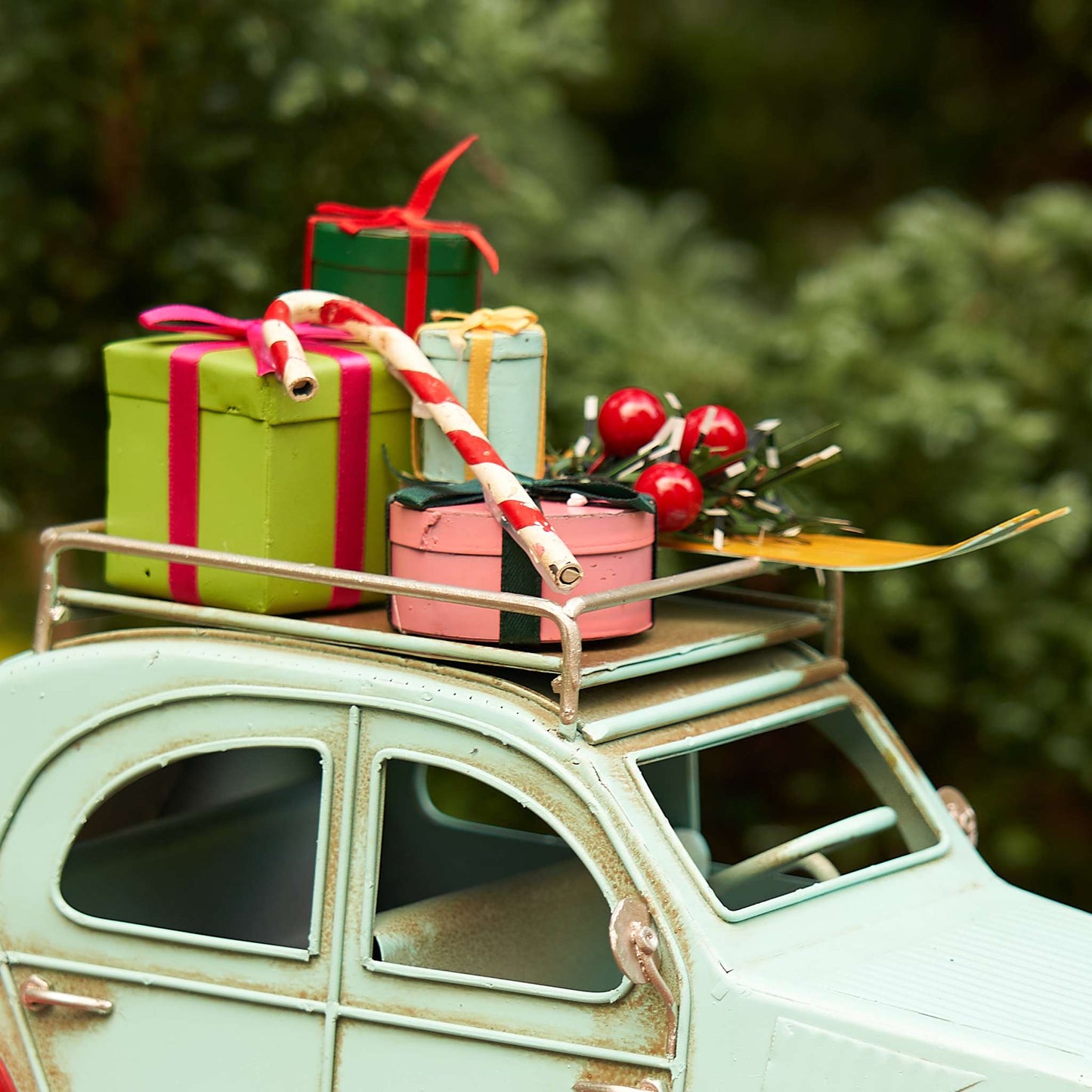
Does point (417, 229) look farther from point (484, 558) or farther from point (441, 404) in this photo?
point (484, 558)

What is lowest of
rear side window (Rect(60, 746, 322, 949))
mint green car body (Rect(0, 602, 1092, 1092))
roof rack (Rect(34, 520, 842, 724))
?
rear side window (Rect(60, 746, 322, 949))

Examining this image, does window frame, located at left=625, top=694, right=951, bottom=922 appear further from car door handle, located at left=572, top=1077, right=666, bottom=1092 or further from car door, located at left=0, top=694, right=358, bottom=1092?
car door, located at left=0, top=694, right=358, bottom=1092

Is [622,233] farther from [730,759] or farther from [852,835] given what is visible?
[852,835]

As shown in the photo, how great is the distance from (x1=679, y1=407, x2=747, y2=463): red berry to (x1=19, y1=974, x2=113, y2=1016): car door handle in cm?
138

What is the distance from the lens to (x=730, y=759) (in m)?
6.46

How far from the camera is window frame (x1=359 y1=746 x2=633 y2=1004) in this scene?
89.5 inches

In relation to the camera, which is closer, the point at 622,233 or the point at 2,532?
the point at 2,532

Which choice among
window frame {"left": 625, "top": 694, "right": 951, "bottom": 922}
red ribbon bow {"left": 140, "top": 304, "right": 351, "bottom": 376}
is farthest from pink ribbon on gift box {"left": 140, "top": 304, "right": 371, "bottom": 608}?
window frame {"left": 625, "top": 694, "right": 951, "bottom": 922}

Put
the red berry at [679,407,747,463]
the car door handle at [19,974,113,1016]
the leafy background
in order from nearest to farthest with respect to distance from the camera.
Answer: the car door handle at [19,974,113,1016]
the red berry at [679,407,747,463]
the leafy background

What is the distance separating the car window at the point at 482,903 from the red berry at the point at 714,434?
76cm

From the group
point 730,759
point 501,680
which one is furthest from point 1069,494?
point 501,680

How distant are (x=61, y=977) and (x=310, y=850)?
2.88ft

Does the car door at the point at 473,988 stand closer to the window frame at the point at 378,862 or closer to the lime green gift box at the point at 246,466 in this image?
the window frame at the point at 378,862

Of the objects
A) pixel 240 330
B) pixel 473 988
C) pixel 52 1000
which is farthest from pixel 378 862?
pixel 240 330
